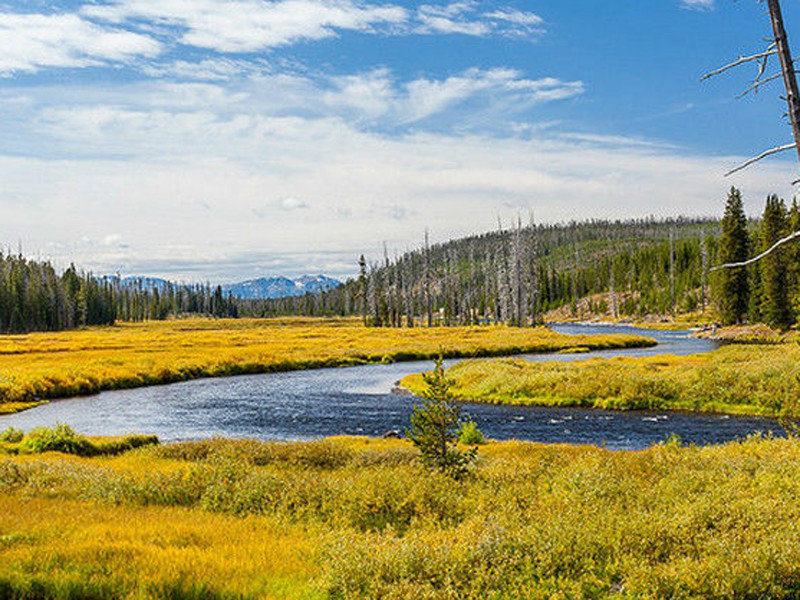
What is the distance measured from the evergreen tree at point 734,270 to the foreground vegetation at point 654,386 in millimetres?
45821

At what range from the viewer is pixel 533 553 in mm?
8969

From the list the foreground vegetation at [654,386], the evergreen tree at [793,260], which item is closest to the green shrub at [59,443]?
the foreground vegetation at [654,386]

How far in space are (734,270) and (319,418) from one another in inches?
2861

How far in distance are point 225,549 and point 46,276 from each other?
6459 inches

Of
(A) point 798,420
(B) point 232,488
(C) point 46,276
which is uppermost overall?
(C) point 46,276

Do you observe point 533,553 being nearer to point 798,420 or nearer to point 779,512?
point 779,512

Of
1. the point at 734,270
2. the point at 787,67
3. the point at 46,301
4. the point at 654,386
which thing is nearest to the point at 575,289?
the point at 734,270

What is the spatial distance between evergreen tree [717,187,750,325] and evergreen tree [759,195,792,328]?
5.73 metres

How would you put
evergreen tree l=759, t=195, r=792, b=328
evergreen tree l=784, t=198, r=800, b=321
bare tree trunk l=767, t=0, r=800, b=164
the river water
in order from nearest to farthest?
1. bare tree trunk l=767, t=0, r=800, b=164
2. the river water
3. evergreen tree l=784, t=198, r=800, b=321
4. evergreen tree l=759, t=195, r=792, b=328

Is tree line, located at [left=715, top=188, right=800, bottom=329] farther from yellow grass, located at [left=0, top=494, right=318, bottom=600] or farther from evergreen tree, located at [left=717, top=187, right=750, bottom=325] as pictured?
yellow grass, located at [left=0, top=494, right=318, bottom=600]

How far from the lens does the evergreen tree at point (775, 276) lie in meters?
77.7

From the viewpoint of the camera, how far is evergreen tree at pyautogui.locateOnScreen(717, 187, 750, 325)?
87.7 m

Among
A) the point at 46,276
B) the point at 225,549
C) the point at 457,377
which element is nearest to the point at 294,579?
the point at 225,549

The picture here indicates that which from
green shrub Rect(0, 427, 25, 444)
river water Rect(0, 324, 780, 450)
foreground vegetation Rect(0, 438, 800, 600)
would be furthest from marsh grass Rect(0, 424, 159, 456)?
foreground vegetation Rect(0, 438, 800, 600)
